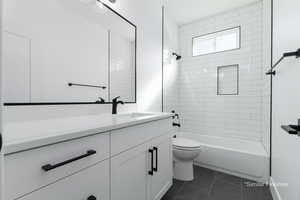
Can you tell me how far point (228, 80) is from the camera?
2.82 metres

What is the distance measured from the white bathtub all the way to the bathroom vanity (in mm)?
1253

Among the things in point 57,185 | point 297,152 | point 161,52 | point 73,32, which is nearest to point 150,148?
point 57,185

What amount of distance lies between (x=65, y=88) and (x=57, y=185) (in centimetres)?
79

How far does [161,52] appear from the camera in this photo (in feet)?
8.53

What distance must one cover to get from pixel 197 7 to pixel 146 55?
4.34 feet

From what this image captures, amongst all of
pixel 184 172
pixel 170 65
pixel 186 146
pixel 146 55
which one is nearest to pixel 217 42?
pixel 170 65

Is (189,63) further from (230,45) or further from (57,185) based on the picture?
(57,185)

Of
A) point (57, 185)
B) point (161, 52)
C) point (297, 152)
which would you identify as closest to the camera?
point (57, 185)

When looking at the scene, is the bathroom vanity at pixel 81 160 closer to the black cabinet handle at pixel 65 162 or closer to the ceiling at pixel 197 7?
the black cabinet handle at pixel 65 162

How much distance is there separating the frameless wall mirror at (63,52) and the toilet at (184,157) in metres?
0.92

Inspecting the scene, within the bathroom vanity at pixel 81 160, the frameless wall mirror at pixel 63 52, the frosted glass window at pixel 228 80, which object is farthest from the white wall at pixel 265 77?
the frameless wall mirror at pixel 63 52

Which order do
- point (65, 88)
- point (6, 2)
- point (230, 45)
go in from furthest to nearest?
point (230, 45)
point (65, 88)
point (6, 2)

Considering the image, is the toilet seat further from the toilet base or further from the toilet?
the toilet base

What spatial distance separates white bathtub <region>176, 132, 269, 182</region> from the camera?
1.95 m
